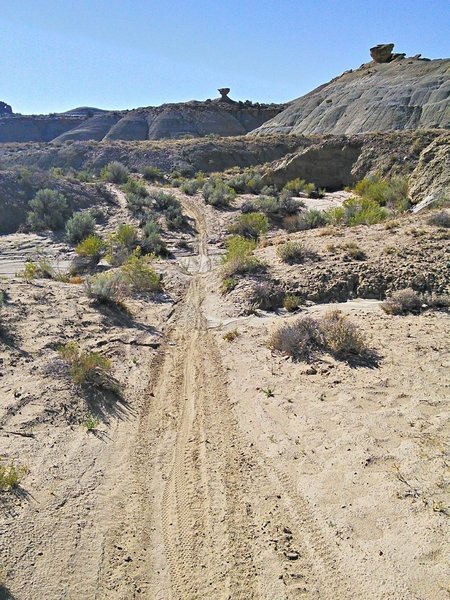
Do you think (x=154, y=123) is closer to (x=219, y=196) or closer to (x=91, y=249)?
(x=219, y=196)

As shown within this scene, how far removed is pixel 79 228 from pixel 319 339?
43.7 feet

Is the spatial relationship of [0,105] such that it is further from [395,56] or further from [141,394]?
[141,394]

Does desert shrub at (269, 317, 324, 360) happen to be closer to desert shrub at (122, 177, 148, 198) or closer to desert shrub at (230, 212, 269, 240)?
desert shrub at (230, 212, 269, 240)

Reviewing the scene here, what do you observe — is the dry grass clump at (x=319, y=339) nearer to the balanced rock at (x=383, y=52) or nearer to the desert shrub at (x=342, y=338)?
the desert shrub at (x=342, y=338)

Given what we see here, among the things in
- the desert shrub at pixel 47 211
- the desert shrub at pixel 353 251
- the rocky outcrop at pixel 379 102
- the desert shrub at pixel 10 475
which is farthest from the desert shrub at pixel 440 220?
the rocky outcrop at pixel 379 102

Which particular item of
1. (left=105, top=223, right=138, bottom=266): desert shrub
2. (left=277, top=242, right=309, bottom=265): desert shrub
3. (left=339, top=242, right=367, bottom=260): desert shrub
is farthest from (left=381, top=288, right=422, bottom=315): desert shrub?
(left=105, top=223, right=138, bottom=266): desert shrub

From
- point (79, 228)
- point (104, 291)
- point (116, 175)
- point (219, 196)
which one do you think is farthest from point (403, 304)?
point (116, 175)

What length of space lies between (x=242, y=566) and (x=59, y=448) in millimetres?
2537

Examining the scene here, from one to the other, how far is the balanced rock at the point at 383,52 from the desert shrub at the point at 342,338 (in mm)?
68365

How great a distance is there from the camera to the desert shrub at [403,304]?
8.80 m

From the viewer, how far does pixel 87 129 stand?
73.8 metres

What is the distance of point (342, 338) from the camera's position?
7.34m

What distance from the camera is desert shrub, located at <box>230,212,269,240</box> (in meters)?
17.9

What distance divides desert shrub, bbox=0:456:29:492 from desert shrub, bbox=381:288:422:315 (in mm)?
7099
